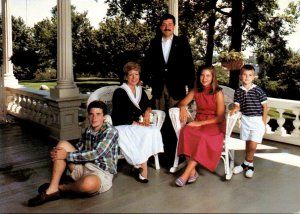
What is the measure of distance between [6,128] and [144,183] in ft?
12.8

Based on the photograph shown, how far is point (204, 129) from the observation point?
355 centimetres

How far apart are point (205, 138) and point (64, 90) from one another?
8.84 feet

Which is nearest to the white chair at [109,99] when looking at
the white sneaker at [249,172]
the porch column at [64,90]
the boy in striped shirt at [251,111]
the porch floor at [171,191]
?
the porch floor at [171,191]

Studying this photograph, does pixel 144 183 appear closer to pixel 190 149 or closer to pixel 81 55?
pixel 190 149

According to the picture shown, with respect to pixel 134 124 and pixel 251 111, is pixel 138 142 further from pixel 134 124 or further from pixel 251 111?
pixel 251 111

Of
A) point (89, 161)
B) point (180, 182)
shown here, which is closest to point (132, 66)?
point (89, 161)

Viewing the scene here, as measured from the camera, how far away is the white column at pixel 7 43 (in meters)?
7.50

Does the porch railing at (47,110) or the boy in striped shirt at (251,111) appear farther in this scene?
the porch railing at (47,110)

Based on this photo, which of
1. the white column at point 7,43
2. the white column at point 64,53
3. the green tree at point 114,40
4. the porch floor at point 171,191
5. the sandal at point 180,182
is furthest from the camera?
the green tree at point 114,40

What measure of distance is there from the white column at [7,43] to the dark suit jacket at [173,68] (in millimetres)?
4663

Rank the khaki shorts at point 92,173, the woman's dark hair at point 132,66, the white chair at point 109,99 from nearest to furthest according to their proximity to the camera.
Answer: the khaki shorts at point 92,173 → the woman's dark hair at point 132,66 → the white chair at point 109,99

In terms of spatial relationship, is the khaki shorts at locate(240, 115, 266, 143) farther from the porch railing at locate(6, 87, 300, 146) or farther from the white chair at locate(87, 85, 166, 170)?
the porch railing at locate(6, 87, 300, 146)

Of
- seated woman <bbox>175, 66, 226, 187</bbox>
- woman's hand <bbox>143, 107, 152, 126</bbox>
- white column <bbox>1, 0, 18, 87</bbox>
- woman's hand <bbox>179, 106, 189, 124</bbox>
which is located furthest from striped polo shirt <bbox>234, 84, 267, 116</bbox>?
white column <bbox>1, 0, 18, 87</bbox>

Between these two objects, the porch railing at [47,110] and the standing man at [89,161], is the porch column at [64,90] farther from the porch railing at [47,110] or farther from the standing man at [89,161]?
the standing man at [89,161]
